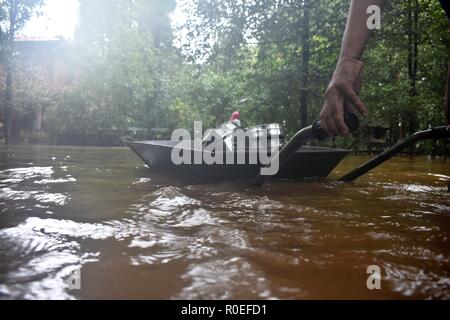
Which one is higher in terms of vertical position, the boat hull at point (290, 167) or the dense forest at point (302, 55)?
the dense forest at point (302, 55)

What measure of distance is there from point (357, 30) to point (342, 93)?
37 cm

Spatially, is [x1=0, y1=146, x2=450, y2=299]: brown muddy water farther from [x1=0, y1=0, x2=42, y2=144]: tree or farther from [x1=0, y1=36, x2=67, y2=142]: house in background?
[x1=0, y1=36, x2=67, y2=142]: house in background

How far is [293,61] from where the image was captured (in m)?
10.9

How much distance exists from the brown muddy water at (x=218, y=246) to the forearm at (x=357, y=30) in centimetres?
104

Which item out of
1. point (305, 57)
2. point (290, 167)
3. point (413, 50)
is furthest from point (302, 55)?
point (290, 167)

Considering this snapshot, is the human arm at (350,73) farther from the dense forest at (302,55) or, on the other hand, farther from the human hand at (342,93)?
the dense forest at (302,55)

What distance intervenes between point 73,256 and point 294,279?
97 centimetres

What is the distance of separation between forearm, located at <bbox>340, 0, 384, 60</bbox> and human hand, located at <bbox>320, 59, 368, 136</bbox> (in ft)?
0.19

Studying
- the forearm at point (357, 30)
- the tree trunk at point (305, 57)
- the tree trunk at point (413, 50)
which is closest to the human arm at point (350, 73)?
the forearm at point (357, 30)

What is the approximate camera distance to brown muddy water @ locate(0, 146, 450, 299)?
1280mm

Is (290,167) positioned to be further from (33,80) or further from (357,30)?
(33,80)

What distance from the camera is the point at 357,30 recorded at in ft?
6.70

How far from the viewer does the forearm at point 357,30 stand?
2014mm
